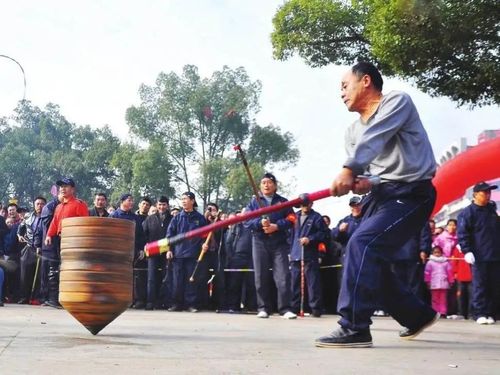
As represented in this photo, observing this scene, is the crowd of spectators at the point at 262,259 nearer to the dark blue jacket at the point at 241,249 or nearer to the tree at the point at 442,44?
the dark blue jacket at the point at 241,249

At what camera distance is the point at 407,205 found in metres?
5.53

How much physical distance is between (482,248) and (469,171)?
26.1 feet

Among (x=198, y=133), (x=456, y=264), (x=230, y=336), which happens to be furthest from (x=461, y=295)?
(x=198, y=133)

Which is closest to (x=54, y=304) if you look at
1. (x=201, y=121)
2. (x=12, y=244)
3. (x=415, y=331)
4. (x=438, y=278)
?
(x=12, y=244)

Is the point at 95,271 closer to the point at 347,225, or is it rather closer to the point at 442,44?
the point at 347,225

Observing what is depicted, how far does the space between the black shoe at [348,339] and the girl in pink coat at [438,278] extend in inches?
310

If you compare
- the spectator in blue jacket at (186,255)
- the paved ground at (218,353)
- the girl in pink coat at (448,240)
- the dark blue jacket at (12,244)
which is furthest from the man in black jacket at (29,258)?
the paved ground at (218,353)

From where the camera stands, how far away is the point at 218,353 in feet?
16.3

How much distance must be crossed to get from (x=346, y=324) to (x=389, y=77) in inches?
534

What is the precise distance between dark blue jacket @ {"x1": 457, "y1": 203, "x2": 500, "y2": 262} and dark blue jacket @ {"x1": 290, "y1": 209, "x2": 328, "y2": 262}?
195 cm

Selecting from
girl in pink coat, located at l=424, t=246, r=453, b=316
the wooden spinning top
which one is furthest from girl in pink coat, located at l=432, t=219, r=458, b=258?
the wooden spinning top

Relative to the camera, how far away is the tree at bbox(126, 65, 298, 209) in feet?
A: 179

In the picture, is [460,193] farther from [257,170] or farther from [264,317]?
[257,170]

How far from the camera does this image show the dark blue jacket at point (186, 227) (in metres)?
12.7
